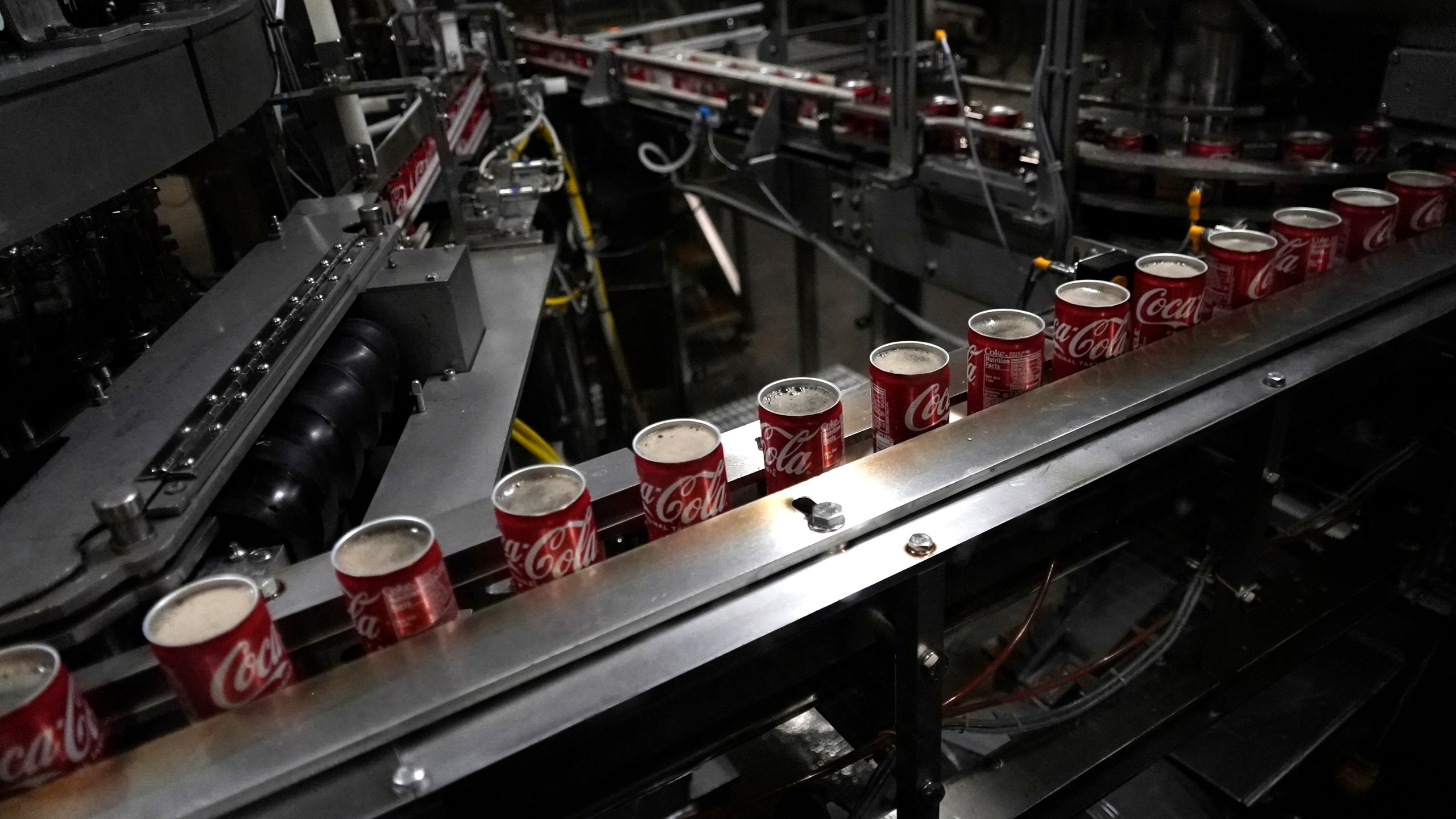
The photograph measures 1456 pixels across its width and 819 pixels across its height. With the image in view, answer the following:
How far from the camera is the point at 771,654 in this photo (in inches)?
39.8

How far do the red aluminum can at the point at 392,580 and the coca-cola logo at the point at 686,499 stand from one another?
23cm

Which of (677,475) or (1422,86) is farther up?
(1422,86)

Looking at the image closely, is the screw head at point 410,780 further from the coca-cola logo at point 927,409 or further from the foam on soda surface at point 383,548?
the coca-cola logo at point 927,409

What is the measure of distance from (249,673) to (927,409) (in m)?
0.77

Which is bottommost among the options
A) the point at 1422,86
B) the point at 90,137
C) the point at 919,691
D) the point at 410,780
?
the point at 919,691

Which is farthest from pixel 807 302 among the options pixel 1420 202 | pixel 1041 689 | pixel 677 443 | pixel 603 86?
pixel 677 443

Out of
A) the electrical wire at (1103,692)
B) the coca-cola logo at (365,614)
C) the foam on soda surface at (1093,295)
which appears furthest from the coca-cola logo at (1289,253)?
the coca-cola logo at (365,614)

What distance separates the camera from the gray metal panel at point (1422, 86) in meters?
1.78

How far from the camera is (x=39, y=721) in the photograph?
0.75 meters

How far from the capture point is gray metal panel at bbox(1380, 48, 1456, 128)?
1.78 meters

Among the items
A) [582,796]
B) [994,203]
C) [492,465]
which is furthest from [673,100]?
[582,796]

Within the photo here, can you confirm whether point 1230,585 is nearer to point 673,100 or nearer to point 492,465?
point 492,465

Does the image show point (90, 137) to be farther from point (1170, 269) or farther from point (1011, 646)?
point (1170, 269)

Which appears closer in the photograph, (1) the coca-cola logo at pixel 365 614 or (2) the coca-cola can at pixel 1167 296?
(1) the coca-cola logo at pixel 365 614
